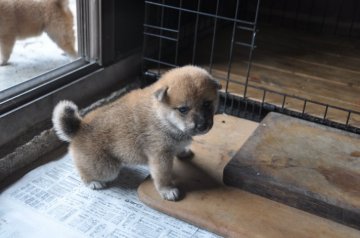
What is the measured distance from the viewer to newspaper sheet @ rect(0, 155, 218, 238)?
1.40m

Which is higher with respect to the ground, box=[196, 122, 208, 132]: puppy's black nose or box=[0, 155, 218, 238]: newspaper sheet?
box=[196, 122, 208, 132]: puppy's black nose

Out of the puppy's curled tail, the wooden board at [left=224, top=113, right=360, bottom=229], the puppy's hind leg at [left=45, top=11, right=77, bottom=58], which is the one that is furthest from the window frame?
the wooden board at [left=224, top=113, right=360, bottom=229]

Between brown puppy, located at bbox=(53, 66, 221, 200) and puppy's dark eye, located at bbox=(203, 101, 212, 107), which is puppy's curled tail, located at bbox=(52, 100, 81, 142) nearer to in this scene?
brown puppy, located at bbox=(53, 66, 221, 200)

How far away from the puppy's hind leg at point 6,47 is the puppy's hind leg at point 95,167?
2.29ft


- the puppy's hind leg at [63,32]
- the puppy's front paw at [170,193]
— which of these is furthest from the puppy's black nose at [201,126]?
the puppy's hind leg at [63,32]

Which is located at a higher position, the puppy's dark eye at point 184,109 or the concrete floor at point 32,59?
the puppy's dark eye at point 184,109

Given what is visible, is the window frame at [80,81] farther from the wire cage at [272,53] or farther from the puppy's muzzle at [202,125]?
the puppy's muzzle at [202,125]

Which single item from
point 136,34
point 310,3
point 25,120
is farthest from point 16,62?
point 310,3

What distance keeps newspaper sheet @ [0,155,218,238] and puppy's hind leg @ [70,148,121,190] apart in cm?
5

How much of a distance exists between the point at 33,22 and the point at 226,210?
1.22 m

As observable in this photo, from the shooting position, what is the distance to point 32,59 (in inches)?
82.0

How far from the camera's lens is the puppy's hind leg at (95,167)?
1501 mm

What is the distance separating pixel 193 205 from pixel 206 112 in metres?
0.33

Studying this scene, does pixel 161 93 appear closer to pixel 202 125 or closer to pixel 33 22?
pixel 202 125
